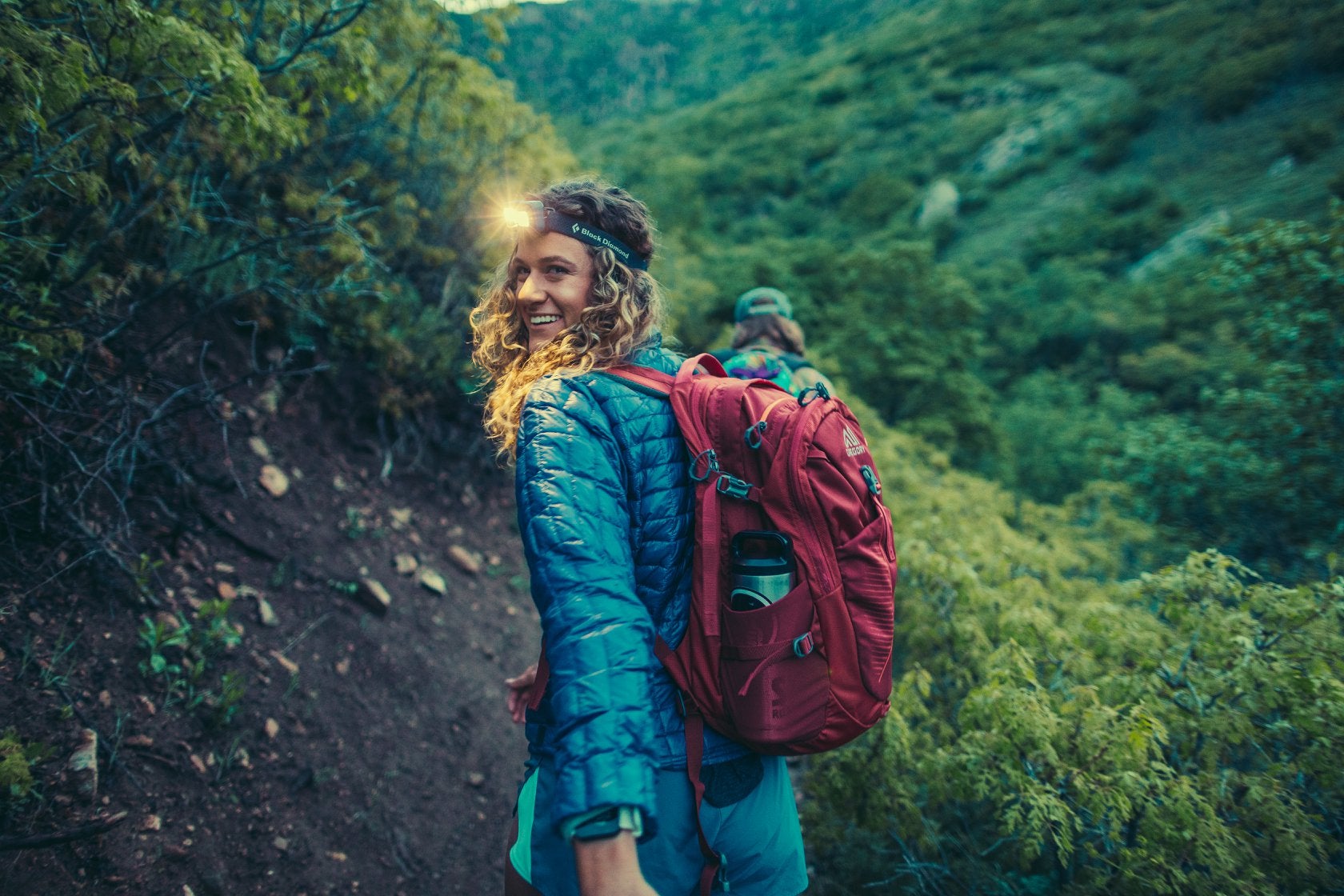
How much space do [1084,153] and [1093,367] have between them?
18.6m

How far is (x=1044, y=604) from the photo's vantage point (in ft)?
10.4

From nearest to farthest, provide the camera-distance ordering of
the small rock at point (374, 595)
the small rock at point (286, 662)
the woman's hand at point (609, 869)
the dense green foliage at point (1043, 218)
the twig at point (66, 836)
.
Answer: the woman's hand at point (609, 869) < the twig at point (66, 836) < the small rock at point (286, 662) < the small rock at point (374, 595) < the dense green foliage at point (1043, 218)

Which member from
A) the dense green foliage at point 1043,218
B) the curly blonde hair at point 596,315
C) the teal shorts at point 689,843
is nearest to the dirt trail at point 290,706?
the teal shorts at point 689,843

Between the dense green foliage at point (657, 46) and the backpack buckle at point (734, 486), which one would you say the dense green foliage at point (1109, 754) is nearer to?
the backpack buckle at point (734, 486)

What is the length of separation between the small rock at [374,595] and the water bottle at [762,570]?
120 inches

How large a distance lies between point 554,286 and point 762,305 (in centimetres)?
238

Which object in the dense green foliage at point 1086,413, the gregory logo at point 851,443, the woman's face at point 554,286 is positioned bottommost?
the dense green foliage at point 1086,413

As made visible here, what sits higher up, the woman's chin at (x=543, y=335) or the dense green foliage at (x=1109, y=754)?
the woman's chin at (x=543, y=335)

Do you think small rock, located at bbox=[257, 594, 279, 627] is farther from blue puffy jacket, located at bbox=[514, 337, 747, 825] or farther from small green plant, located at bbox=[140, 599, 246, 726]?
blue puffy jacket, located at bbox=[514, 337, 747, 825]

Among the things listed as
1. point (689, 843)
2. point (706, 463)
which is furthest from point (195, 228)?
point (689, 843)

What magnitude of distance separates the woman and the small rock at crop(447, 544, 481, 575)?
308 cm

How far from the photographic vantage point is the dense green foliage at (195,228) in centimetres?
203

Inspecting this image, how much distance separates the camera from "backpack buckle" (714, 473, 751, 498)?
1.03 m

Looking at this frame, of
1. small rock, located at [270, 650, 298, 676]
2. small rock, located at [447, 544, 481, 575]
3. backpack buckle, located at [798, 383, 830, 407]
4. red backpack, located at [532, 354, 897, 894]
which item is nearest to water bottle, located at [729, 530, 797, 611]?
red backpack, located at [532, 354, 897, 894]
